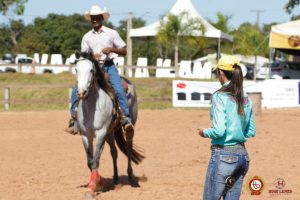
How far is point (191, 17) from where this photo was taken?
4109cm

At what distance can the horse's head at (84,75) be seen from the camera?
8305 mm

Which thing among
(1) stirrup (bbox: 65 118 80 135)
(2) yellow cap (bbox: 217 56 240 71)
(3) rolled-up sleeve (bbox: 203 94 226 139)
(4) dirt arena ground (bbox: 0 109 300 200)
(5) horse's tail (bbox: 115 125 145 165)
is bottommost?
(4) dirt arena ground (bbox: 0 109 300 200)

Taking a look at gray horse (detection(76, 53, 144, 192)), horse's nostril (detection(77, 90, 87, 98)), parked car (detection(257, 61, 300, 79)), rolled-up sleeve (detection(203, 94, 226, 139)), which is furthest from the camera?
parked car (detection(257, 61, 300, 79))

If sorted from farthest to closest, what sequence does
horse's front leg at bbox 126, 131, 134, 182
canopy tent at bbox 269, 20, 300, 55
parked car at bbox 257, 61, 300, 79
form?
parked car at bbox 257, 61, 300, 79
canopy tent at bbox 269, 20, 300, 55
horse's front leg at bbox 126, 131, 134, 182

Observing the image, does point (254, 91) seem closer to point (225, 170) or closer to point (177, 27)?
point (177, 27)

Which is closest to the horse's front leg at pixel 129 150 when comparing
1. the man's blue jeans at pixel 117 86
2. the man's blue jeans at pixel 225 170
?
the man's blue jeans at pixel 117 86

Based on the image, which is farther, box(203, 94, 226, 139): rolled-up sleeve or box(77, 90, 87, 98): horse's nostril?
box(77, 90, 87, 98): horse's nostril

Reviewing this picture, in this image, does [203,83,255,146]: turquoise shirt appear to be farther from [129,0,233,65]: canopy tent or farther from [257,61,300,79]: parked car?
[129,0,233,65]: canopy tent

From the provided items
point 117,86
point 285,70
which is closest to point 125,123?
point 117,86

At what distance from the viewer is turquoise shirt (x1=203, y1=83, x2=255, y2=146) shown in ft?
16.3

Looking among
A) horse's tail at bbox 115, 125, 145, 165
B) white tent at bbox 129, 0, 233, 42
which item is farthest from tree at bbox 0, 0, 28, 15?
horse's tail at bbox 115, 125, 145, 165

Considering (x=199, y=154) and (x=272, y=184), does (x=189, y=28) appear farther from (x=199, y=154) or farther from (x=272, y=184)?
(x=272, y=184)

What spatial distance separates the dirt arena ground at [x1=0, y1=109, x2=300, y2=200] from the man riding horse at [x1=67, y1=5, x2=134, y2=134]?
1.19 m

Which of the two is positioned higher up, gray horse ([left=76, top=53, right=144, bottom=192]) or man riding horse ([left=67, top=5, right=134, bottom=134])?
man riding horse ([left=67, top=5, right=134, bottom=134])
